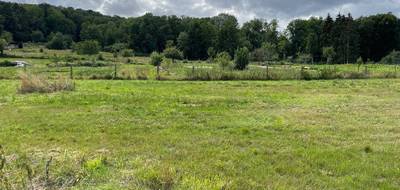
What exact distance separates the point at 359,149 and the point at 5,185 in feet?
21.5

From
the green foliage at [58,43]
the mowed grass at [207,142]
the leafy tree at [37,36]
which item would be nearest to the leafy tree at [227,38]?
the green foliage at [58,43]

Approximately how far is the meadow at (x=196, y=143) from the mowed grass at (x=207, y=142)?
0.06ft

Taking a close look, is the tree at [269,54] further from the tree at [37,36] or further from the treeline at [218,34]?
the tree at [37,36]

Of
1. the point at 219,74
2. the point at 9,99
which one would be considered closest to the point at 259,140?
the point at 9,99

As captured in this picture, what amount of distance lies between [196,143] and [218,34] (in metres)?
102

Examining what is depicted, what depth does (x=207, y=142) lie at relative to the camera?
974cm

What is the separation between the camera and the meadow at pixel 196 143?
688cm

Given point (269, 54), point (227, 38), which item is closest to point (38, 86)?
point (269, 54)

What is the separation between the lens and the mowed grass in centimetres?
706

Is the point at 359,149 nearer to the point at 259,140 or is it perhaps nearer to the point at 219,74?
the point at 259,140

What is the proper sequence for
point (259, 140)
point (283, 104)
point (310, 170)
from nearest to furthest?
point (310, 170) → point (259, 140) → point (283, 104)

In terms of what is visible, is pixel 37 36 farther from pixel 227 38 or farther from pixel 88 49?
pixel 227 38

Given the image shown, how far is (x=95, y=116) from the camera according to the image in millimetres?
13375

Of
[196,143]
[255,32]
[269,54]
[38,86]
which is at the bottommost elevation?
[196,143]
